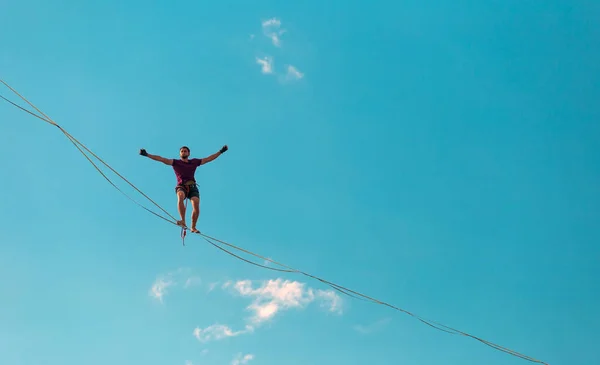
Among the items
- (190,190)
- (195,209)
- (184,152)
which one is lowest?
(195,209)

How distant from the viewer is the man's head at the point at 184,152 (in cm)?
1302

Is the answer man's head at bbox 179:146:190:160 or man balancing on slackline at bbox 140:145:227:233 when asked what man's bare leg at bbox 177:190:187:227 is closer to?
man balancing on slackline at bbox 140:145:227:233

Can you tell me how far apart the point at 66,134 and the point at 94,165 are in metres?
1.19


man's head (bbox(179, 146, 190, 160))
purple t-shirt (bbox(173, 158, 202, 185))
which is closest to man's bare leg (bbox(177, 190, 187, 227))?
purple t-shirt (bbox(173, 158, 202, 185))

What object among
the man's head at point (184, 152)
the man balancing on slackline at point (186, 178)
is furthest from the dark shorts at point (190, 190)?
the man's head at point (184, 152)

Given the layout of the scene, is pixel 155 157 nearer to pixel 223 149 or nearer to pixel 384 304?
pixel 223 149

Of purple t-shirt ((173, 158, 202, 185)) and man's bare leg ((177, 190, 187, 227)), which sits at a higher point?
purple t-shirt ((173, 158, 202, 185))

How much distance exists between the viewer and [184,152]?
13016 mm

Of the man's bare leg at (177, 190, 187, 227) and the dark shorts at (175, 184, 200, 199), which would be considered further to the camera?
the dark shorts at (175, 184, 200, 199)

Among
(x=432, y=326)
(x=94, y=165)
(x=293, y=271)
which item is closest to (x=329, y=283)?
(x=293, y=271)

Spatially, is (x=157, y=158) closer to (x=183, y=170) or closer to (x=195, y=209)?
(x=183, y=170)

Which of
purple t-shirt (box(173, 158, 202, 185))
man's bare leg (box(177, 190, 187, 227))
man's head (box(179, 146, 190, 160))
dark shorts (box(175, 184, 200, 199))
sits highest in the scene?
man's head (box(179, 146, 190, 160))

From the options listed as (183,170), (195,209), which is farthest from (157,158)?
(195,209)

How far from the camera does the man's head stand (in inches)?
512
